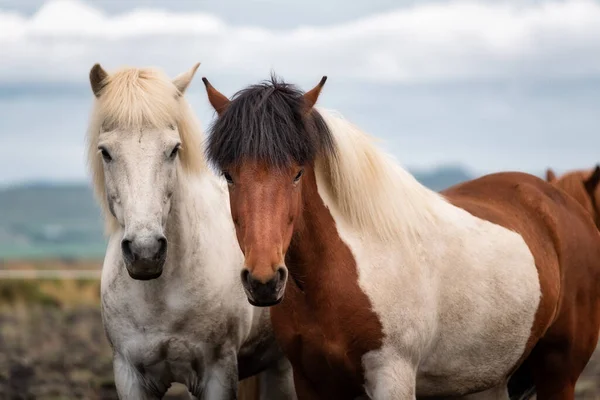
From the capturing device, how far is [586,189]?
7.94m

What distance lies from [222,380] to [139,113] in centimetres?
155

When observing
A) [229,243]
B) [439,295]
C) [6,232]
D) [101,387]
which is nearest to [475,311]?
[439,295]

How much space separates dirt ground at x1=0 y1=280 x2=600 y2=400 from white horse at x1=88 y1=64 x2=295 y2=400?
13.2ft

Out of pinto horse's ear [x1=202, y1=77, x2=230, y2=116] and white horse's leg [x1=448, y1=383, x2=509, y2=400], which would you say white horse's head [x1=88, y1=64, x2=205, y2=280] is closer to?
pinto horse's ear [x1=202, y1=77, x2=230, y2=116]

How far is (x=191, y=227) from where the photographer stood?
20.3 ft

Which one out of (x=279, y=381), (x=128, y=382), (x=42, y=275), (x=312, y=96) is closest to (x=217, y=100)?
(x=312, y=96)

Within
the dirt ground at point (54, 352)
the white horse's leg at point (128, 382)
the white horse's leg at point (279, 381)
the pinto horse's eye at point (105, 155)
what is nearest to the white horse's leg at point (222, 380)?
the white horse's leg at point (128, 382)

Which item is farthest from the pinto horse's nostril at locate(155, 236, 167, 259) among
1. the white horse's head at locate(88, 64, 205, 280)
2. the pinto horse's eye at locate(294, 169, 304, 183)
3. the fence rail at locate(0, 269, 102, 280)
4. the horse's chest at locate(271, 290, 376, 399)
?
the fence rail at locate(0, 269, 102, 280)

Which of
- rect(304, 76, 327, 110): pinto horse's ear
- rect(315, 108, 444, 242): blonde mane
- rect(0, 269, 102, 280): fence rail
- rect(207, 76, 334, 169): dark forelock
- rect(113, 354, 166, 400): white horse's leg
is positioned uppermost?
rect(304, 76, 327, 110): pinto horse's ear

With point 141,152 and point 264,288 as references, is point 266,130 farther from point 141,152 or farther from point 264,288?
point 141,152

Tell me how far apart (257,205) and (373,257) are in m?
0.84

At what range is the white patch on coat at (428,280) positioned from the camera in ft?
17.5

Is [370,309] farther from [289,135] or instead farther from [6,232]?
[6,232]

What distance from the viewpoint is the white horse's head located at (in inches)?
214
